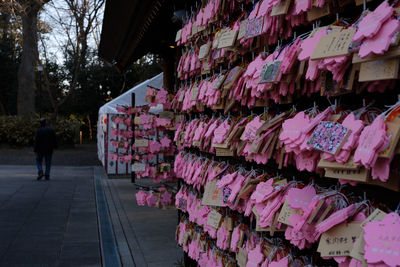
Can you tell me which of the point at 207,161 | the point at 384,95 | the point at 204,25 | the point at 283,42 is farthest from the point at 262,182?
the point at 204,25

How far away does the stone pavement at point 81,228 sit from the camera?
5.29m

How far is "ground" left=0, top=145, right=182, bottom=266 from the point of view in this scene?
5.30 metres

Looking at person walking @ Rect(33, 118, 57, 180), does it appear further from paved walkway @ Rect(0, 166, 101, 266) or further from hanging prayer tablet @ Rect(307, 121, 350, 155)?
hanging prayer tablet @ Rect(307, 121, 350, 155)

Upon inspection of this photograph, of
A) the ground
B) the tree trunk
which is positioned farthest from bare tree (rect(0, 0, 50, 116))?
the ground

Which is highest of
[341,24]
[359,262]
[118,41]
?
[118,41]

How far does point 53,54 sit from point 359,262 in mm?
40717

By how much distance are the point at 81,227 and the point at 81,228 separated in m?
0.07

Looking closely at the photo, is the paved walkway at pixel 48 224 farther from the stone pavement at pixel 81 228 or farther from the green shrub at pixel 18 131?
the green shrub at pixel 18 131

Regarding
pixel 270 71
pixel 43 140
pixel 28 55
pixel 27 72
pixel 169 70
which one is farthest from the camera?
pixel 27 72

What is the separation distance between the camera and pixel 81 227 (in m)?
7.11

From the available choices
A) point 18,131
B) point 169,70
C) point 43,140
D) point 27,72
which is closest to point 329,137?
point 169,70

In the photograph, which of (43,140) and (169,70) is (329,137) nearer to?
(169,70)

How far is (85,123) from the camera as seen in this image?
130 feet

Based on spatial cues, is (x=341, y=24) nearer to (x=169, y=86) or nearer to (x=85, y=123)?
(x=169, y=86)
